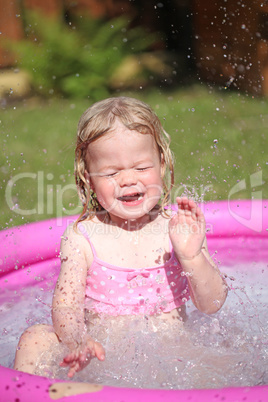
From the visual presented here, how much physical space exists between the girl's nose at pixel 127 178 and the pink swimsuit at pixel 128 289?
275 mm

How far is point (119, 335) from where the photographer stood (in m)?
1.82

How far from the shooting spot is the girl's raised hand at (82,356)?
1452 millimetres

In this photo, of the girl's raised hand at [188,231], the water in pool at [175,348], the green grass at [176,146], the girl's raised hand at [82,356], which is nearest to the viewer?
the girl's raised hand at [82,356]

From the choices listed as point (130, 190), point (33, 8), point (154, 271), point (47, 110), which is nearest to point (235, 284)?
point (154, 271)

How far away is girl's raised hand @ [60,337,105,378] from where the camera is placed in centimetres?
145

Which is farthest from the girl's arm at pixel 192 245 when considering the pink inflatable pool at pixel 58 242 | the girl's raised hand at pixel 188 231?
the pink inflatable pool at pixel 58 242

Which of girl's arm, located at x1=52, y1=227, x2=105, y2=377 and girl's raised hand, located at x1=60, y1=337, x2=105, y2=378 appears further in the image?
girl's arm, located at x1=52, y1=227, x2=105, y2=377

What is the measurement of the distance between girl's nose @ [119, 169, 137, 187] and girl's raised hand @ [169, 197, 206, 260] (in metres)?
0.17

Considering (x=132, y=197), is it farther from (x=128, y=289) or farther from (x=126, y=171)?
(x=128, y=289)

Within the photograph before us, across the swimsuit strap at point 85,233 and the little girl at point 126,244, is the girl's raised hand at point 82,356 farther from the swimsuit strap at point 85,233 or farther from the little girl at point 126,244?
the swimsuit strap at point 85,233

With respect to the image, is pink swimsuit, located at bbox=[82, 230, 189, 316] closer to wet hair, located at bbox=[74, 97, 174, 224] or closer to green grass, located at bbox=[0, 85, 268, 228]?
Answer: wet hair, located at bbox=[74, 97, 174, 224]

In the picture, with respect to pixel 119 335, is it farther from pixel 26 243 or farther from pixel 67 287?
pixel 26 243

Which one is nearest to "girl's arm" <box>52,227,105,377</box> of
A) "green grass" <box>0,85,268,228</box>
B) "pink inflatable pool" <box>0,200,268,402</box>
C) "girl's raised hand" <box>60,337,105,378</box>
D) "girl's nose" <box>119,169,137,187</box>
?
"girl's raised hand" <box>60,337,105,378</box>

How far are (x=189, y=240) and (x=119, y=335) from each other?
432mm
